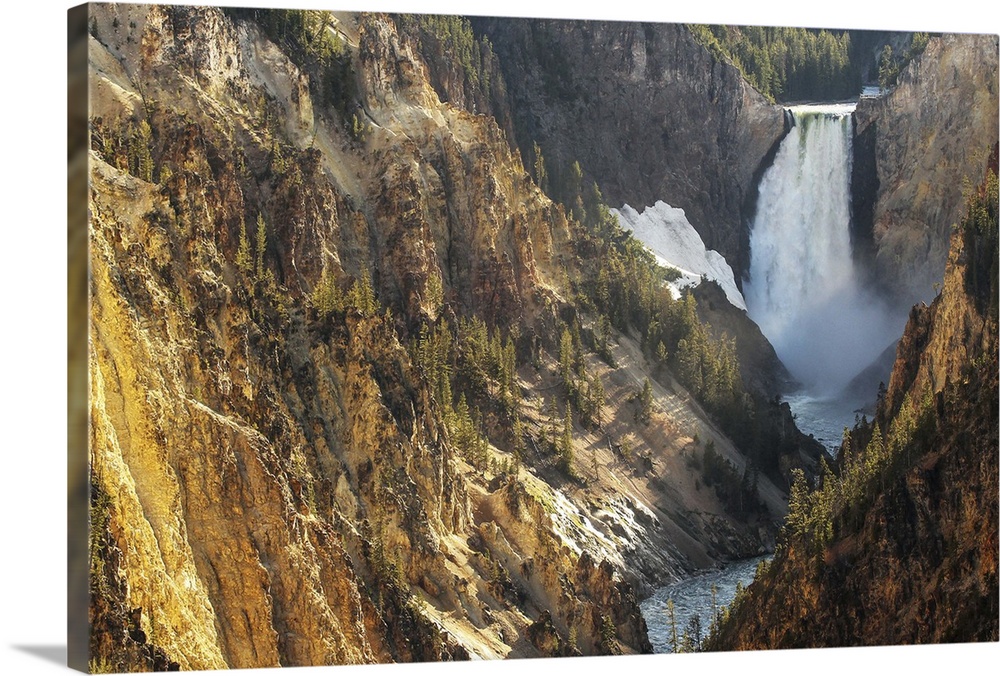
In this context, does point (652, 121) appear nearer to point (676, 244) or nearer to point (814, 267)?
point (676, 244)

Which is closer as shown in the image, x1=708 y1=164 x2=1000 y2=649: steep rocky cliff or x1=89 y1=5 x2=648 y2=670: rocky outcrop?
x1=89 y1=5 x2=648 y2=670: rocky outcrop

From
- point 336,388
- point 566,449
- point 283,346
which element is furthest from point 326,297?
point 566,449

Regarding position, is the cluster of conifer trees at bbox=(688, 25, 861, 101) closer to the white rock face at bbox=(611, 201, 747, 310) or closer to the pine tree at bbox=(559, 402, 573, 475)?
the white rock face at bbox=(611, 201, 747, 310)

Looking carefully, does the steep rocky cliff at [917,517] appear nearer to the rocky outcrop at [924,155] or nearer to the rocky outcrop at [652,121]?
the rocky outcrop at [924,155]

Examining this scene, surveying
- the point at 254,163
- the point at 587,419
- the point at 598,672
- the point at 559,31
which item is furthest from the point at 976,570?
the point at 254,163

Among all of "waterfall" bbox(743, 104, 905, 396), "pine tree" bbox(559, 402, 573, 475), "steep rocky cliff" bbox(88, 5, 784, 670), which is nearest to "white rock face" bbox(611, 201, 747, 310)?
"waterfall" bbox(743, 104, 905, 396)

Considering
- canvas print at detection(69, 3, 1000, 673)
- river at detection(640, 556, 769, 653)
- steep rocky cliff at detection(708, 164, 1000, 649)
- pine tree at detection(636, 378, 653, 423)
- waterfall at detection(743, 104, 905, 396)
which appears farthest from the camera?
pine tree at detection(636, 378, 653, 423)

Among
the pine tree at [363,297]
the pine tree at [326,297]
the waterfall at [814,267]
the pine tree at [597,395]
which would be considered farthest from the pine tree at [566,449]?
the pine tree at [326,297]

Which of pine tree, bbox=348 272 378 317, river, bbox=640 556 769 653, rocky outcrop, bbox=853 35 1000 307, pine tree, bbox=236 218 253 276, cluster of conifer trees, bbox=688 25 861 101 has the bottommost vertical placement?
river, bbox=640 556 769 653

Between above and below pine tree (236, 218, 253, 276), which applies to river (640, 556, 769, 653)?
below
